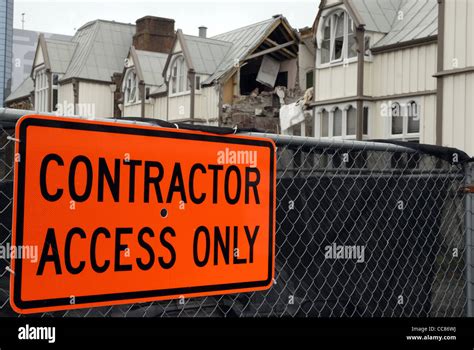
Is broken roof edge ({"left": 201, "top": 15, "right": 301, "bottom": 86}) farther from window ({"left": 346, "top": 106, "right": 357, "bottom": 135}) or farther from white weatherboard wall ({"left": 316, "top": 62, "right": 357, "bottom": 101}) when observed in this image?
window ({"left": 346, "top": 106, "right": 357, "bottom": 135})

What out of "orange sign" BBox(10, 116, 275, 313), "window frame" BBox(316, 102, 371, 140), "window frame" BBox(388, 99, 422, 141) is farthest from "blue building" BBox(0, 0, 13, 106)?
"orange sign" BBox(10, 116, 275, 313)

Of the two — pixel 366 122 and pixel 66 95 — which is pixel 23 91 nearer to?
pixel 66 95

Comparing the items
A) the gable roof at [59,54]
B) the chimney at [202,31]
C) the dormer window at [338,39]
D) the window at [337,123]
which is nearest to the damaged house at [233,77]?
the dormer window at [338,39]

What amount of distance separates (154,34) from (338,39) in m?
13.3

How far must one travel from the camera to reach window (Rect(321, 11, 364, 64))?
19.7 metres

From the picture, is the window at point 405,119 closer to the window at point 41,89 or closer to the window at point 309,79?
the window at point 309,79

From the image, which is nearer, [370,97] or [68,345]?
[68,345]

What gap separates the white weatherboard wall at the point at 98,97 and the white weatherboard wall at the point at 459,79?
1861 cm

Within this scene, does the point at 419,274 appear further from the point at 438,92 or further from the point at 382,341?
the point at 438,92

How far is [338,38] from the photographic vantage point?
2019 cm

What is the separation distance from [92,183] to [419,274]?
2.27 meters

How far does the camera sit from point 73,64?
3272 centimetres

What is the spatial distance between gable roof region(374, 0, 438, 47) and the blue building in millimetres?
58655

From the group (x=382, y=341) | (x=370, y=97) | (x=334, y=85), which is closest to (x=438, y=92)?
(x=370, y=97)
